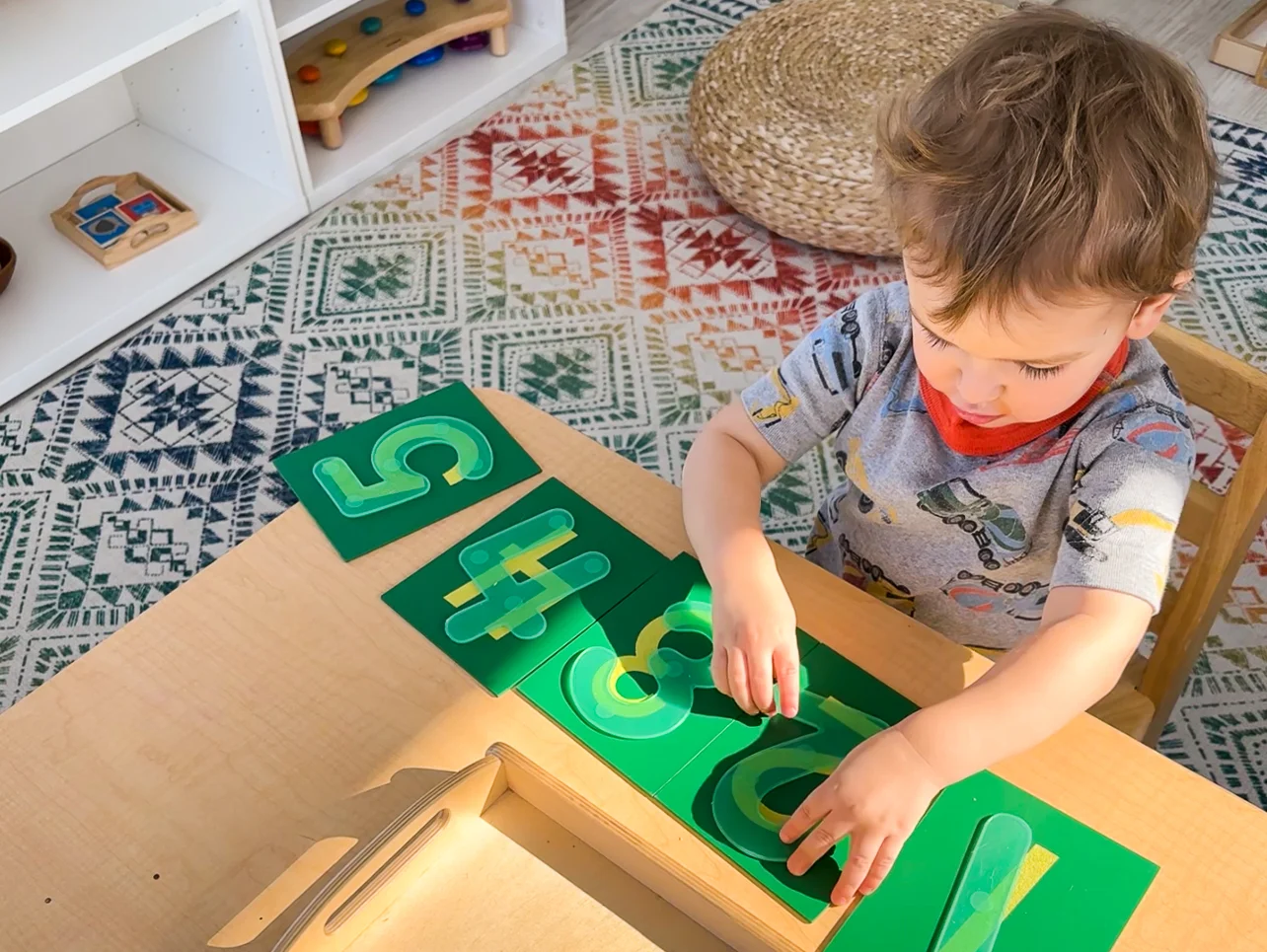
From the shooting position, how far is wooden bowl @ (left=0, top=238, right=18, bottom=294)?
1.81 meters

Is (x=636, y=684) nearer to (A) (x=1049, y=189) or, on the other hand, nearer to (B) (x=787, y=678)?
(B) (x=787, y=678)

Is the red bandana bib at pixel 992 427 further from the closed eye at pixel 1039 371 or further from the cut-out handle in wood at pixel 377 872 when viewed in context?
the cut-out handle in wood at pixel 377 872

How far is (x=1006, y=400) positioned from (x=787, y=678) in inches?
8.6

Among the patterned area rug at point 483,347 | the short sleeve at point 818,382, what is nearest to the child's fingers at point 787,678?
the short sleeve at point 818,382

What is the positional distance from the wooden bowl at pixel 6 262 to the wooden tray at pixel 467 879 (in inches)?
56.8

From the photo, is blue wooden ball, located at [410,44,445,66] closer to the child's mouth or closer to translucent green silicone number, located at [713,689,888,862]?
the child's mouth

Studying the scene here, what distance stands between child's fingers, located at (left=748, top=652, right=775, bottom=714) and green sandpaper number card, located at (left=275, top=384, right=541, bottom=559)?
0.23 metres

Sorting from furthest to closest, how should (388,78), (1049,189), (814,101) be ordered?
(388,78)
(814,101)
(1049,189)

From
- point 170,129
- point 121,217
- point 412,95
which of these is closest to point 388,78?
point 412,95

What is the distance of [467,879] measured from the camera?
26.6 inches

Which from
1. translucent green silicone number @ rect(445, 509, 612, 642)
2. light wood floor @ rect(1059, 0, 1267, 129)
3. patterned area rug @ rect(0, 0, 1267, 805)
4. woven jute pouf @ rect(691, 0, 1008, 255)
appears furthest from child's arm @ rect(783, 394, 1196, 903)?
light wood floor @ rect(1059, 0, 1267, 129)

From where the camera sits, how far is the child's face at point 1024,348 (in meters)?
0.68

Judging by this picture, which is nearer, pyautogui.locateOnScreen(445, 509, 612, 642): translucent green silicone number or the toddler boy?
the toddler boy

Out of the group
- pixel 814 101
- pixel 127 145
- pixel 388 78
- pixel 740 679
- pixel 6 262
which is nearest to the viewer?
pixel 740 679
